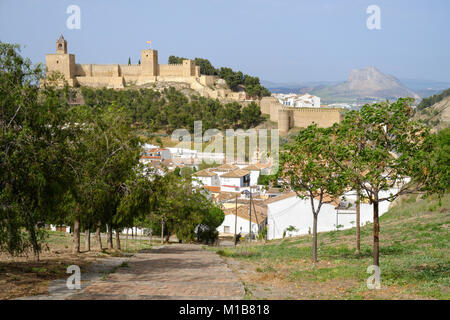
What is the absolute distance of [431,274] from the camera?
8375 millimetres

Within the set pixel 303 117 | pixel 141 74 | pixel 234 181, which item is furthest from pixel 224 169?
pixel 141 74

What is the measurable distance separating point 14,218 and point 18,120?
1.62 meters

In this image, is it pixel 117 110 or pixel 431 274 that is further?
pixel 117 110

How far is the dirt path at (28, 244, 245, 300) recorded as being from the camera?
652 centimetres

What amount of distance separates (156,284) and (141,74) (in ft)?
268

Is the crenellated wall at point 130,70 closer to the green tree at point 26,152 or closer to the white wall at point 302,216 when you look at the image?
the white wall at point 302,216

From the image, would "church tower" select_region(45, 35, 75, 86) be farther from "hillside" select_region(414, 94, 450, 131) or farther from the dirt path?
the dirt path

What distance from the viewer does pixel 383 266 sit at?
955 centimetres

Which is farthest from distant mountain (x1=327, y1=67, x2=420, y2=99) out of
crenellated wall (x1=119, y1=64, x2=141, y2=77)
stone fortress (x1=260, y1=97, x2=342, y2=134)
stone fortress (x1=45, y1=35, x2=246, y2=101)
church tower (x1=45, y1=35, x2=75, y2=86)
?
church tower (x1=45, y1=35, x2=75, y2=86)

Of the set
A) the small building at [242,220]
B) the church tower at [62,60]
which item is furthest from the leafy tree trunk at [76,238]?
the church tower at [62,60]

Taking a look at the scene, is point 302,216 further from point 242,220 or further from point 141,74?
point 141,74
